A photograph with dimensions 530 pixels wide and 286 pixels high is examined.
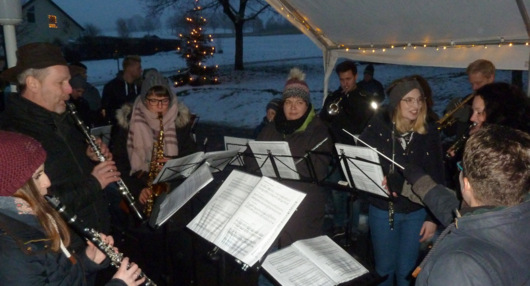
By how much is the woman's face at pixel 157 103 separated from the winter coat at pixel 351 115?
231 centimetres

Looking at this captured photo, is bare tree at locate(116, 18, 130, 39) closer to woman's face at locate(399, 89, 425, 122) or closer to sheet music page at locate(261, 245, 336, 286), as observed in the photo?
woman's face at locate(399, 89, 425, 122)

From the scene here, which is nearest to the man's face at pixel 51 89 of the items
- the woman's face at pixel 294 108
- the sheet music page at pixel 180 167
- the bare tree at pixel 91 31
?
the sheet music page at pixel 180 167

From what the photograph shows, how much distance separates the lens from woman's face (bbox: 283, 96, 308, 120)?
359 cm

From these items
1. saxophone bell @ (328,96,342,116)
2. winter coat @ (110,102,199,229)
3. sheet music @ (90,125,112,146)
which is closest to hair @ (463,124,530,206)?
winter coat @ (110,102,199,229)

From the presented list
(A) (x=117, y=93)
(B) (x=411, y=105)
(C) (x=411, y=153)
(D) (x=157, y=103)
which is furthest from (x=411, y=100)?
(A) (x=117, y=93)

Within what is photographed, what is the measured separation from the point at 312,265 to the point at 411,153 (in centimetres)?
136

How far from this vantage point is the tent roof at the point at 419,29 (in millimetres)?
4672

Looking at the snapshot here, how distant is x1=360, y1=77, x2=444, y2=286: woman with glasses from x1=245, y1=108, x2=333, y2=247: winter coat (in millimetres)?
378

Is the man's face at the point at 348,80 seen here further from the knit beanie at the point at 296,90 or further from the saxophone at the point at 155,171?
the saxophone at the point at 155,171

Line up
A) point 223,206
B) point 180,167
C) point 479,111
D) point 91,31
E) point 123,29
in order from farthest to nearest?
point 123,29 → point 91,31 → point 180,167 → point 479,111 → point 223,206

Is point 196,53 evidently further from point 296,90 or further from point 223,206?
point 223,206

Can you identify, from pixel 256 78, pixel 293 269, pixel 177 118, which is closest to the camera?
pixel 293 269

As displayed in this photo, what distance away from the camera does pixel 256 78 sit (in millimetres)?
22844

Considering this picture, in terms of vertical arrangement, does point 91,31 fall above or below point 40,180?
above
